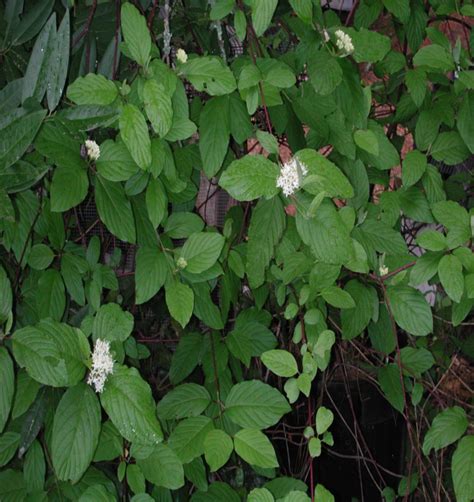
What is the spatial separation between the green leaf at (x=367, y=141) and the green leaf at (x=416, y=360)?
1.53ft

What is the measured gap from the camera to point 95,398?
0.76 meters

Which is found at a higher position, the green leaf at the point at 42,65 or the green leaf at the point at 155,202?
the green leaf at the point at 42,65

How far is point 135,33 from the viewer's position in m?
0.78

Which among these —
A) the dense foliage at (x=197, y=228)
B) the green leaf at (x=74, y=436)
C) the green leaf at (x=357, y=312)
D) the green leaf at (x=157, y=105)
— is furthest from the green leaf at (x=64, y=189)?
the green leaf at (x=357, y=312)

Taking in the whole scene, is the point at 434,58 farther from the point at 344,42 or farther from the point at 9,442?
the point at 9,442

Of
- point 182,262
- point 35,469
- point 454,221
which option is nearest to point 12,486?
point 35,469

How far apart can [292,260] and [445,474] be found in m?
1.09

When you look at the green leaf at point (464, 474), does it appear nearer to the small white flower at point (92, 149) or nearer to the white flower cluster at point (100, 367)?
the white flower cluster at point (100, 367)

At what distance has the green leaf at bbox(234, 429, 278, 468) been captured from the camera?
85 cm

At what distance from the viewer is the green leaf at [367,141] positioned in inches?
37.0

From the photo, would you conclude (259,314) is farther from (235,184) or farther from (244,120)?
(235,184)

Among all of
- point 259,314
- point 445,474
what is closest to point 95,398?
point 259,314

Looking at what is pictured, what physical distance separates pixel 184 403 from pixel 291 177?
1.29ft

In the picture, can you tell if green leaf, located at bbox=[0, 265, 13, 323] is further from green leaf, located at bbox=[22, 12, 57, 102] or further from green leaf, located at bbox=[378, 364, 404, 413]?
green leaf, located at bbox=[378, 364, 404, 413]
